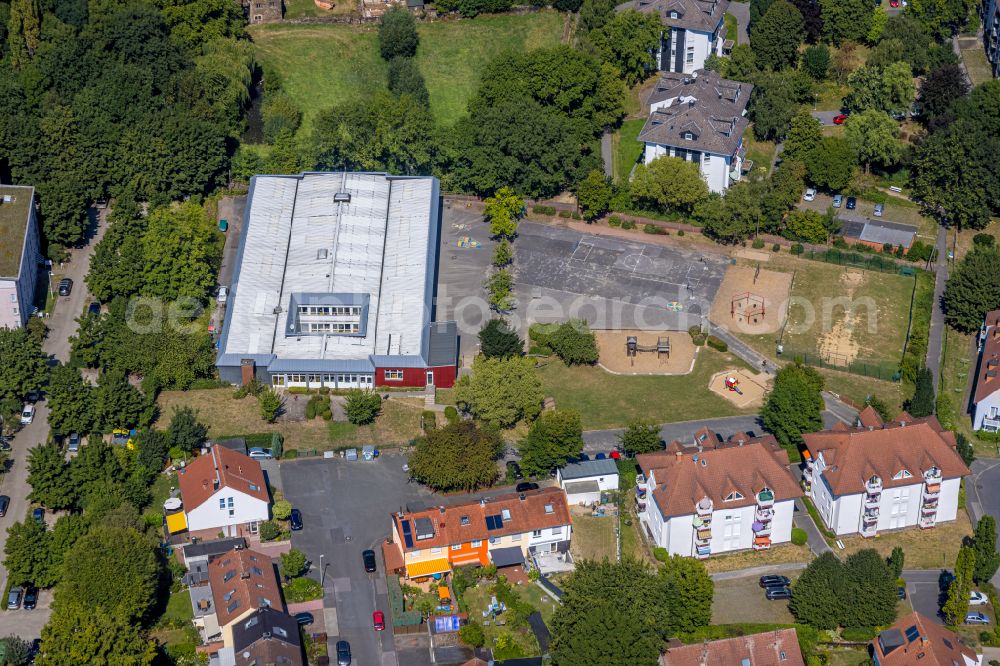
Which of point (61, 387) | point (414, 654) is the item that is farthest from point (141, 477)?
point (414, 654)

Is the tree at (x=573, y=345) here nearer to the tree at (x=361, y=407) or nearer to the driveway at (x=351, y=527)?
the tree at (x=361, y=407)

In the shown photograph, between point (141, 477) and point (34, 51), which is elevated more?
point (34, 51)

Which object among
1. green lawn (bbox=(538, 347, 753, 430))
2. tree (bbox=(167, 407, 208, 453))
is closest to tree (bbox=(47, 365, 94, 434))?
tree (bbox=(167, 407, 208, 453))

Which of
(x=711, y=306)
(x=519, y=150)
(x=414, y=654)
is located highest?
(x=519, y=150)

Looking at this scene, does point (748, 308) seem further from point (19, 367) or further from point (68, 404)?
point (19, 367)

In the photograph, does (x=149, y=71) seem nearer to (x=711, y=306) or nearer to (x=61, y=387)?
(x=61, y=387)

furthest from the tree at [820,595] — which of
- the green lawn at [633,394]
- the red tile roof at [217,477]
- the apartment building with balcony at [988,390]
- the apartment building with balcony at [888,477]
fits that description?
the red tile roof at [217,477]

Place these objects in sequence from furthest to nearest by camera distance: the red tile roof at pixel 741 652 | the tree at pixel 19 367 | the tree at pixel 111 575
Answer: the tree at pixel 19 367, the tree at pixel 111 575, the red tile roof at pixel 741 652

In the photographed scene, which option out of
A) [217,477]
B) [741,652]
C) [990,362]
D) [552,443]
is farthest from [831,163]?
[217,477]
